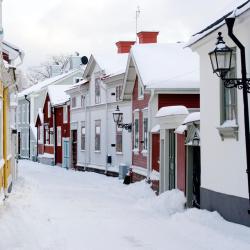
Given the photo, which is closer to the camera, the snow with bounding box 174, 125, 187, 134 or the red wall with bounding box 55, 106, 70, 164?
the snow with bounding box 174, 125, 187, 134

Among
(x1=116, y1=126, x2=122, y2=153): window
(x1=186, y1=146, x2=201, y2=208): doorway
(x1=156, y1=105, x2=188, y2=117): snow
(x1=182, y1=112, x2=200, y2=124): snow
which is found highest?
(x1=156, y1=105, x2=188, y2=117): snow

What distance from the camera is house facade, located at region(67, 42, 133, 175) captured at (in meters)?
30.8

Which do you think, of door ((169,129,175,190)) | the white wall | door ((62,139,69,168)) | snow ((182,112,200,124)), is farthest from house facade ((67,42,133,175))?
the white wall

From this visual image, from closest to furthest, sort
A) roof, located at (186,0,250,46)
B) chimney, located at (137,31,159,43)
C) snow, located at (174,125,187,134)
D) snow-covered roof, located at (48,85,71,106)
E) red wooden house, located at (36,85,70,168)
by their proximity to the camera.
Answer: roof, located at (186,0,250,46) < snow, located at (174,125,187,134) < chimney, located at (137,31,159,43) < red wooden house, located at (36,85,70,168) < snow-covered roof, located at (48,85,71,106)

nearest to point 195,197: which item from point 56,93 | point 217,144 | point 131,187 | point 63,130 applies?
point 217,144

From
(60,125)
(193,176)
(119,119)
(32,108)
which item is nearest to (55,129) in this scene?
(60,125)

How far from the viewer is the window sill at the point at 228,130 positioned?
488 inches

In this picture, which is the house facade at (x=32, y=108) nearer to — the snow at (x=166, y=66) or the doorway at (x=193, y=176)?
the snow at (x=166, y=66)

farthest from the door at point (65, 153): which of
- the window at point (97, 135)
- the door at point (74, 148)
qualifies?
the window at point (97, 135)

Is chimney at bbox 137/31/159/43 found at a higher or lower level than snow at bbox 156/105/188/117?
higher

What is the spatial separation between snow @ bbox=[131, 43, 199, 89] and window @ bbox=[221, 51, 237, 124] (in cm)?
957

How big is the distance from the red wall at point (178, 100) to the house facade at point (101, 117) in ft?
18.0

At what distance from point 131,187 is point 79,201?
16.4 ft

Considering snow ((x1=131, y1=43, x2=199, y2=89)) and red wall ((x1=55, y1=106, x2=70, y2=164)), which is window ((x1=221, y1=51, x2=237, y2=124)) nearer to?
snow ((x1=131, y1=43, x2=199, y2=89))
